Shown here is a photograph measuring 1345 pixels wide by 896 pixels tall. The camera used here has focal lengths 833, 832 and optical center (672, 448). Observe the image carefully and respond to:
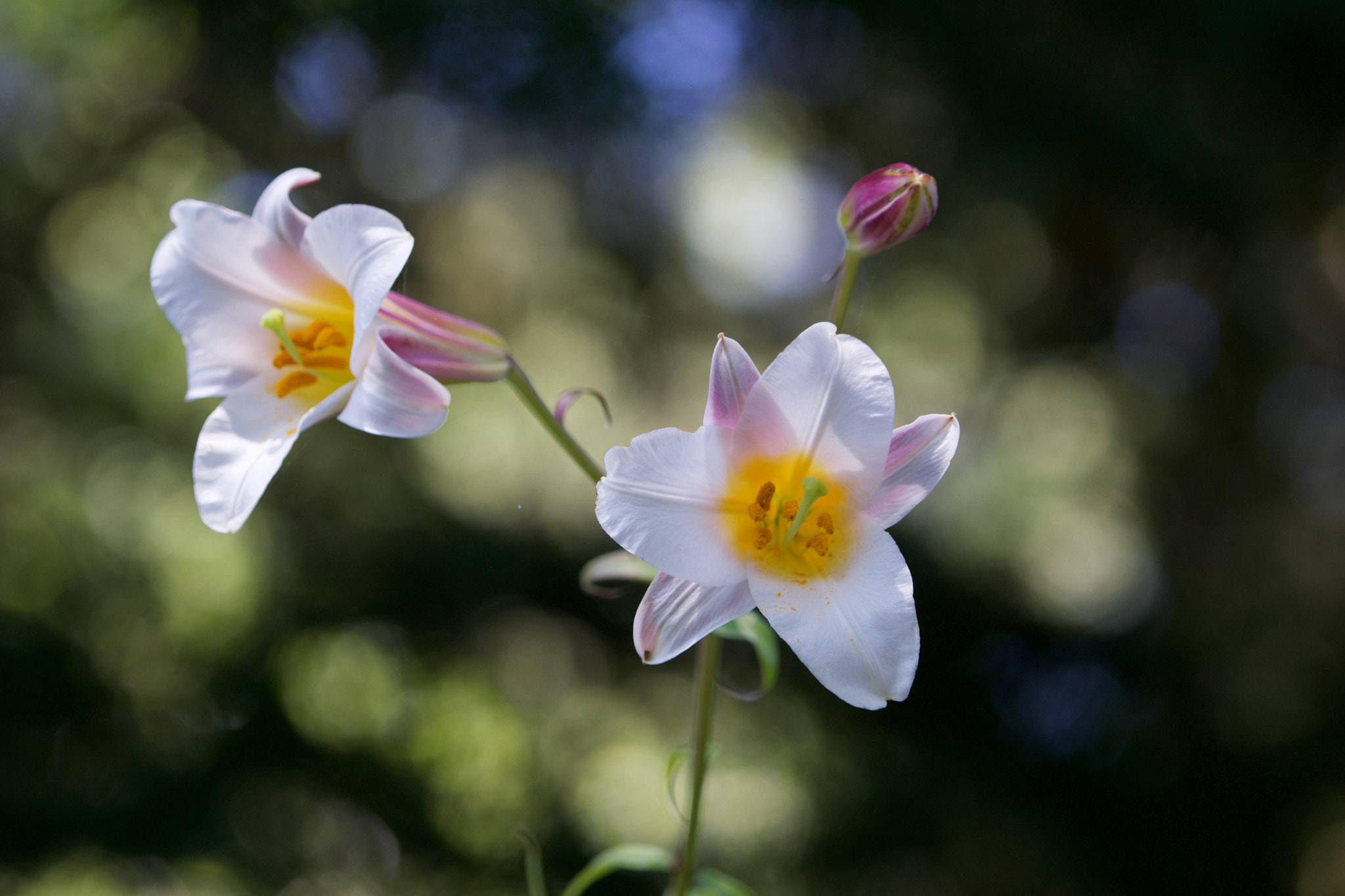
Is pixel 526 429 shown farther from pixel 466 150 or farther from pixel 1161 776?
pixel 1161 776

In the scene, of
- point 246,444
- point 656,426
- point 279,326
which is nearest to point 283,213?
point 279,326

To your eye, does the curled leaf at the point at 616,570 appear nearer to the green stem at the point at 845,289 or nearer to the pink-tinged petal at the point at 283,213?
the green stem at the point at 845,289

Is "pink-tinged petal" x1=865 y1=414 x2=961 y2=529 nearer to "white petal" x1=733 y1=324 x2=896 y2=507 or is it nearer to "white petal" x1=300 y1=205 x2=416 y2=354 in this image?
"white petal" x1=733 y1=324 x2=896 y2=507

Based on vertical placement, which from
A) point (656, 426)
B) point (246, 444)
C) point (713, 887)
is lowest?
point (656, 426)

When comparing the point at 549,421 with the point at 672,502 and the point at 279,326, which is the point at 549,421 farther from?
the point at 279,326

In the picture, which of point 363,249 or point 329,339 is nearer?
point 363,249

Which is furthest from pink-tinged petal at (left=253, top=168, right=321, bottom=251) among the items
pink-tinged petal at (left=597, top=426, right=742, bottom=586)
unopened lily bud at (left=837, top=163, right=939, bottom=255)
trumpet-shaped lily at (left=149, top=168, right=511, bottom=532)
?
unopened lily bud at (left=837, top=163, right=939, bottom=255)

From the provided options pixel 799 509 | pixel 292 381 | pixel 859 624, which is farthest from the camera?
pixel 292 381

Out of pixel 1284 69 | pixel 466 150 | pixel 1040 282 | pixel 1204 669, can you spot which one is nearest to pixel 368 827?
pixel 466 150
